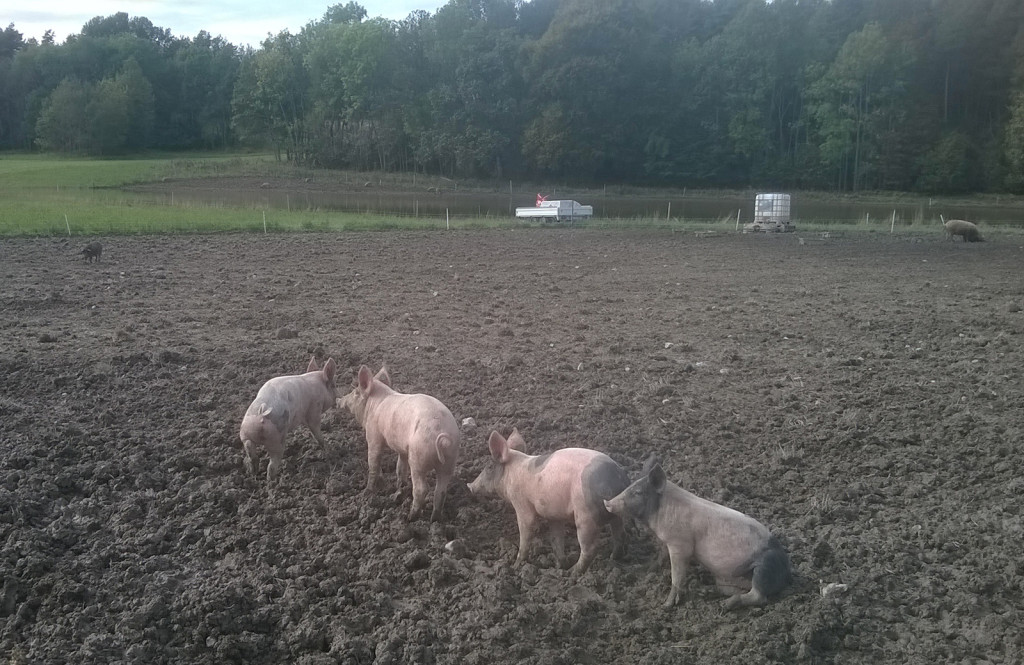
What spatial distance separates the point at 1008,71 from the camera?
70.1m

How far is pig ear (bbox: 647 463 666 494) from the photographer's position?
4875 mm

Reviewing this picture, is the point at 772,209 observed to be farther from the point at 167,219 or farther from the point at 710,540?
the point at 710,540

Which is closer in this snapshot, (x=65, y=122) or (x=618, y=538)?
(x=618, y=538)

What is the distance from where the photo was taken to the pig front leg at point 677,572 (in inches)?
185

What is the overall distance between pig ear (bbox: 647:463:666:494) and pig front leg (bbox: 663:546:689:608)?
366mm

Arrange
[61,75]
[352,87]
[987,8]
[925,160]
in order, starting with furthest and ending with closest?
[61,75]
[352,87]
[987,8]
[925,160]

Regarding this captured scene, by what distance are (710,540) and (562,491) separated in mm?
1012

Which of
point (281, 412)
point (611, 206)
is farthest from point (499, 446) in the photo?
point (611, 206)

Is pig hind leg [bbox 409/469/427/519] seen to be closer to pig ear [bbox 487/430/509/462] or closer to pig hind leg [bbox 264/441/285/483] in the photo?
pig ear [bbox 487/430/509/462]

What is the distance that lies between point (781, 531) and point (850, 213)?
45.8 metres

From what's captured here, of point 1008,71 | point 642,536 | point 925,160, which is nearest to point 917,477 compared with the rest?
point 642,536

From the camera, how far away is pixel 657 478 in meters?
4.90

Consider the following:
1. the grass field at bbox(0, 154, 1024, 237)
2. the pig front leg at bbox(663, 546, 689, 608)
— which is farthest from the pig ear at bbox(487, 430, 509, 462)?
the grass field at bbox(0, 154, 1024, 237)

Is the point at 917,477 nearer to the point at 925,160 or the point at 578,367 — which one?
the point at 578,367
